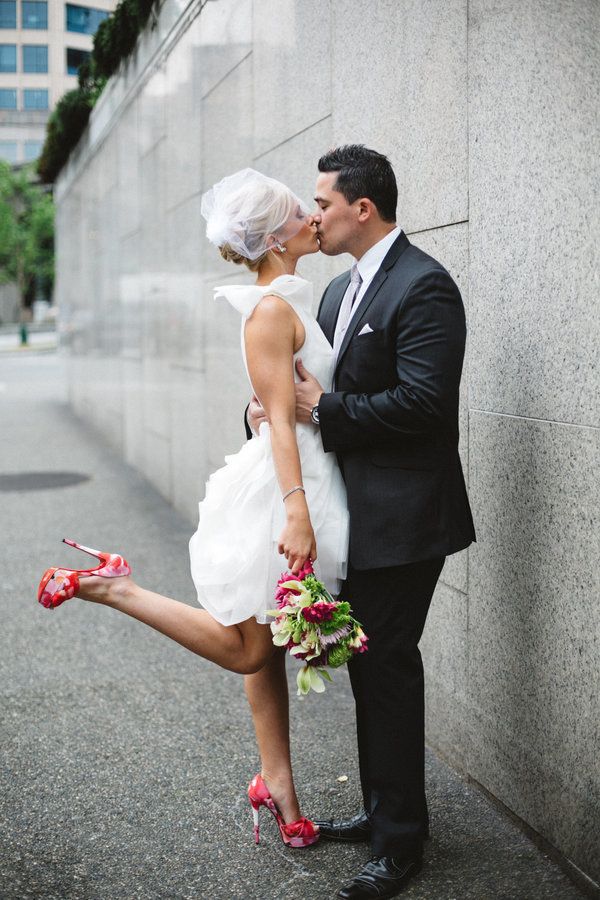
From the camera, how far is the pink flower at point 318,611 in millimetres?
2707

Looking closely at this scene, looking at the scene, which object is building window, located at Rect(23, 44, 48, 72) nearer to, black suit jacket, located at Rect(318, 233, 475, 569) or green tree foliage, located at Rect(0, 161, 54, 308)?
black suit jacket, located at Rect(318, 233, 475, 569)

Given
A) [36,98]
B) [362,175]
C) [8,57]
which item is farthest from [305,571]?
[36,98]

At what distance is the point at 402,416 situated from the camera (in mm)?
2818

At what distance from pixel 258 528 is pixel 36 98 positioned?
17667mm

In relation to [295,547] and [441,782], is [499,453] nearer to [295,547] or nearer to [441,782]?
[295,547]

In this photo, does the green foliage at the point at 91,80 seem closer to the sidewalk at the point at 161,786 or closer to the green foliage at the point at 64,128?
the green foliage at the point at 64,128

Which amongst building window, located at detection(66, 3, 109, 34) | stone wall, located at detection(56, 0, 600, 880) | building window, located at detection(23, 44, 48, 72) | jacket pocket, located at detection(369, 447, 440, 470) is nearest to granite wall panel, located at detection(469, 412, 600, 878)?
stone wall, located at detection(56, 0, 600, 880)

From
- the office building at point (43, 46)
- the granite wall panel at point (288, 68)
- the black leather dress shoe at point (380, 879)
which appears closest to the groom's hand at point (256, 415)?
the black leather dress shoe at point (380, 879)

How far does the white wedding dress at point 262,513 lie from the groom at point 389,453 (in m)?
0.05

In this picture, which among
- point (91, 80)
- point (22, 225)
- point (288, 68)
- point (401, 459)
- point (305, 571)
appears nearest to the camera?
point (305, 571)

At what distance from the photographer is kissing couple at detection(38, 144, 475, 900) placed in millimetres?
2861

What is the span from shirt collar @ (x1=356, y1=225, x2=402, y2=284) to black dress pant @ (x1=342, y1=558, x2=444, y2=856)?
0.87 metres

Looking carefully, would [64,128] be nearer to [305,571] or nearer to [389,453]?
[389,453]

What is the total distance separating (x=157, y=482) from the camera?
10.3 meters
